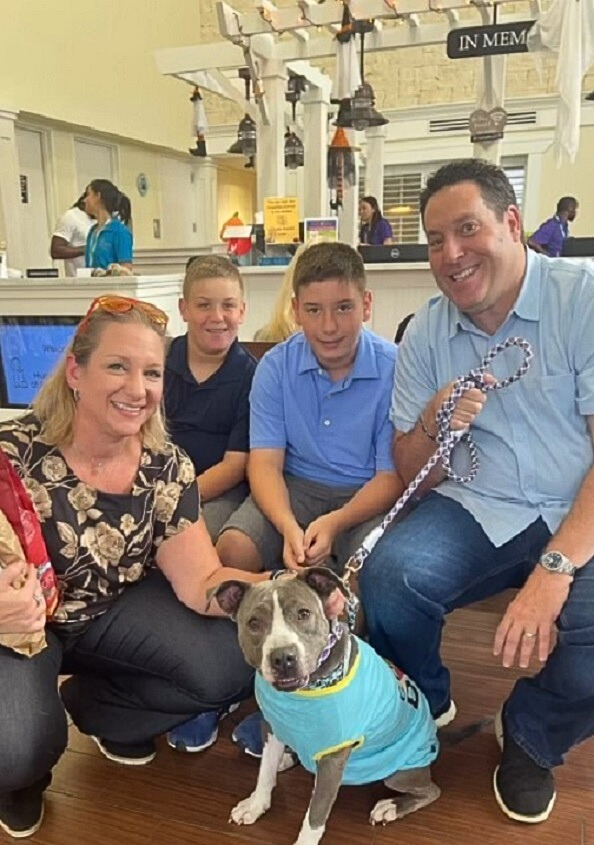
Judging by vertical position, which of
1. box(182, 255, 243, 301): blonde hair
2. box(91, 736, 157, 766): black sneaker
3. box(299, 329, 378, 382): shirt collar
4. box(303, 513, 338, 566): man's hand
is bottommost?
box(91, 736, 157, 766): black sneaker

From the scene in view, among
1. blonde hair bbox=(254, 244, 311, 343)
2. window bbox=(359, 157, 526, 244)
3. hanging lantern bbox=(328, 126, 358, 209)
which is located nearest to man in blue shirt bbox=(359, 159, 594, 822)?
blonde hair bbox=(254, 244, 311, 343)

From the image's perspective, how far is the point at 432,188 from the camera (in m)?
1.60

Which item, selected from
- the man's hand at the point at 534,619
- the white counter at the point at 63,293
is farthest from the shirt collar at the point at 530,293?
the white counter at the point at 63,293

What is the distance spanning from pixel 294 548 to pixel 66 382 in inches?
26.1

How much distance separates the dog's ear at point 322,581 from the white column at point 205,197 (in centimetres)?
1013

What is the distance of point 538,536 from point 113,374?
1.01 metres

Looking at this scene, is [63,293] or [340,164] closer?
[63,293]

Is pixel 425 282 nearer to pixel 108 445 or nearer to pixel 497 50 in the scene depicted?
pixel 497 50

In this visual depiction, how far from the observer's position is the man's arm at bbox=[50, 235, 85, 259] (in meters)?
5.43

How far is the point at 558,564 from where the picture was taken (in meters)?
1.49

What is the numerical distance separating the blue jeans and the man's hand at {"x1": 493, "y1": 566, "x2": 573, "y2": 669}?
0.12 feet

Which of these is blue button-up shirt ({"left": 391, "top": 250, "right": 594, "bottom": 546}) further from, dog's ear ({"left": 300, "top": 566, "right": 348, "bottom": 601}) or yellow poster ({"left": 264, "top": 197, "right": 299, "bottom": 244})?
yellow poster ({"left": 264, "top": 197, "right": 299, "bottom": 244})

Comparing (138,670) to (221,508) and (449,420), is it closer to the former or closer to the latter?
(221,508)

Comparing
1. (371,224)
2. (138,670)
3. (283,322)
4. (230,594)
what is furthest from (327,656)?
(371,224)
